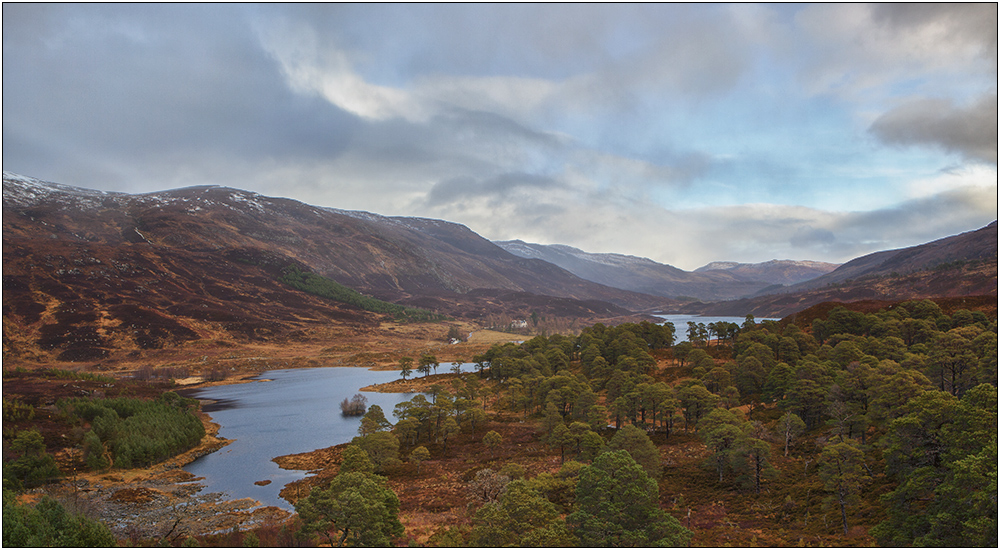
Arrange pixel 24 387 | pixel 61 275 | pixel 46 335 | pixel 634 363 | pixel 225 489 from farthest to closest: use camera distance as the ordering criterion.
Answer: pixel 61 275 → pixel 46 335 → pixel 634 363 → pixel 24 387 → pixel 225 489

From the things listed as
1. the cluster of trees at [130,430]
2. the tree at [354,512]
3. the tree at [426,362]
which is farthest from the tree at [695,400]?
the tree at [426,362]

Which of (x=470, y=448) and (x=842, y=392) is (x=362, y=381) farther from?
(x=842, y=392)

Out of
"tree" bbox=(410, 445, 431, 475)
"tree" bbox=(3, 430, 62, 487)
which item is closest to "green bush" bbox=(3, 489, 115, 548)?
"tree" bbox=(3, 430, 62, 487)

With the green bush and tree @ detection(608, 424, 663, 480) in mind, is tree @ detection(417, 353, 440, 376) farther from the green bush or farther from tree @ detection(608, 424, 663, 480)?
the green bush

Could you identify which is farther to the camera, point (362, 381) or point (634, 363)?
point (362, 381)

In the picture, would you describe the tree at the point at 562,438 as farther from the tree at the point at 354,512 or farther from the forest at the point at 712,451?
the tree at the point at 354,512

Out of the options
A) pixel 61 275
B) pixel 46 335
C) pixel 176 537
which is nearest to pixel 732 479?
pixel 176 537
